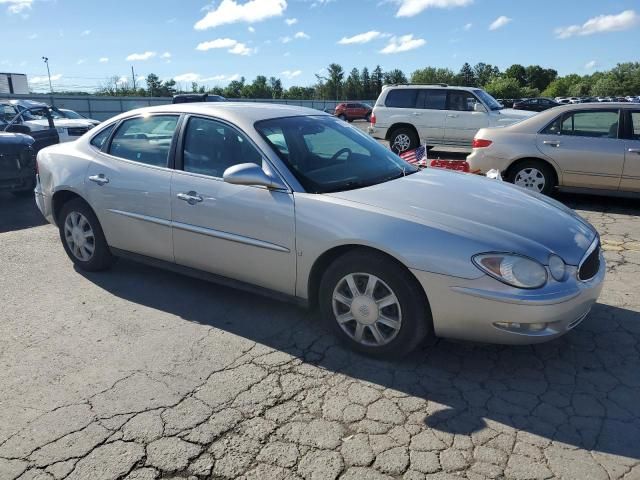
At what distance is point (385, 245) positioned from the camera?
304cm

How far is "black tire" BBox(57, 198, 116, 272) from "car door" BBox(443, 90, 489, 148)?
374 inches

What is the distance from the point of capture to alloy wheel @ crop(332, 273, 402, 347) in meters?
3.15

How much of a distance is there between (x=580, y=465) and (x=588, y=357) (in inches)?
44.7

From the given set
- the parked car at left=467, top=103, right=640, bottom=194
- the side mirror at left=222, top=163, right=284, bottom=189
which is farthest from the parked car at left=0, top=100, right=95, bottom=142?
the side mirror at left=222, top=163, right=284, bottom=189

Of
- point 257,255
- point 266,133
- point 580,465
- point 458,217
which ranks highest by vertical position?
point 266,133

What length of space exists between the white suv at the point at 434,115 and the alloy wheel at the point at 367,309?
32.3 feet

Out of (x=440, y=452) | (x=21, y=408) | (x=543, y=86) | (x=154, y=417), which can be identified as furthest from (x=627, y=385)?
(x=543, y=86)

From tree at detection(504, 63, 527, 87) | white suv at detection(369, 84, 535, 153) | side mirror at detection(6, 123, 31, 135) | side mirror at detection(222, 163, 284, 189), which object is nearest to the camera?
side mirror at detection(222, 163, 284, 189)

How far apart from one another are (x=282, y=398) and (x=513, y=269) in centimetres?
148

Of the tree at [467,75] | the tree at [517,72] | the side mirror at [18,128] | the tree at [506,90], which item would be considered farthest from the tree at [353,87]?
the side mirror at [18,128]

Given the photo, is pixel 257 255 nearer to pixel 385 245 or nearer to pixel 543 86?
pixel 385 245

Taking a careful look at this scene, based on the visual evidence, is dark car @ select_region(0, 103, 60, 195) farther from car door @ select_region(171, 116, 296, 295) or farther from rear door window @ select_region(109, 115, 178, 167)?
car door @ select_region(171, 116, 296, 295)

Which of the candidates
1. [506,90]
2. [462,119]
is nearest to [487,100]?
[462,119]

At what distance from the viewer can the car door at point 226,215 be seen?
3.50 m
